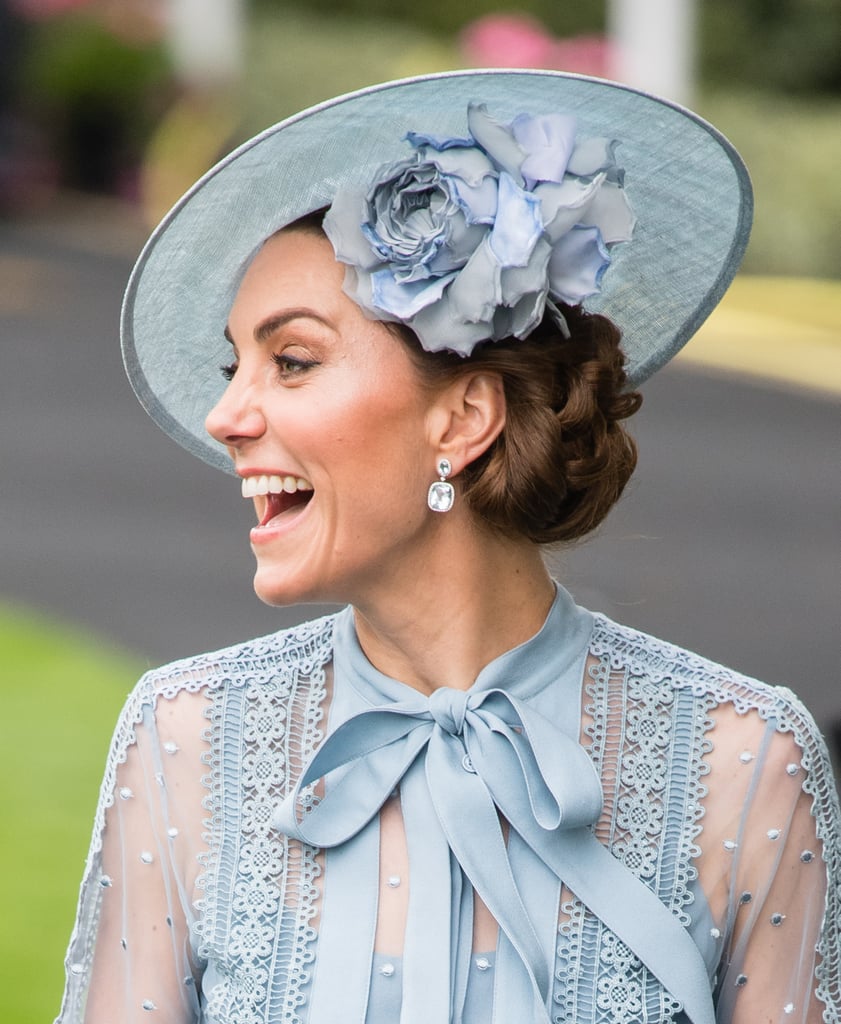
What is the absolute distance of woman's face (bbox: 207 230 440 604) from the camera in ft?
7.28

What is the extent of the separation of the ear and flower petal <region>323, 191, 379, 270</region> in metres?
0.20

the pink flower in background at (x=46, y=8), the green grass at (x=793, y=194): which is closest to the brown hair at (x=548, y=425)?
the green grass at (x=793, y=194)

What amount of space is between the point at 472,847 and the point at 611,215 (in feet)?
2.66

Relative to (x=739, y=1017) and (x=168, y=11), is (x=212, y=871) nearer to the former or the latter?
(x=739, y=1017)

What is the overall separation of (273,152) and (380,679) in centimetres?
70

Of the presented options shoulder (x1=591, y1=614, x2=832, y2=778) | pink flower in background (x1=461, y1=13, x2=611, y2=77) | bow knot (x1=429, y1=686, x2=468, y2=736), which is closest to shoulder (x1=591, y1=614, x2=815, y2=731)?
shoulder (x1=591, y1=614, x2=832, y2=778)

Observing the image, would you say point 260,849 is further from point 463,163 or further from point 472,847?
point 463,163

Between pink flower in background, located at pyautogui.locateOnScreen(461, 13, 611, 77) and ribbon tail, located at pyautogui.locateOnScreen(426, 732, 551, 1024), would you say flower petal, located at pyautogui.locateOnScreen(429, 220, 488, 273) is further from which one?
pink flower in background, located at pyautogui.locateOnScreen(461, 13, 611, 77)

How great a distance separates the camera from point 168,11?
2241 centimetres

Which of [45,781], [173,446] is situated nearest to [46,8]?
[173,446]

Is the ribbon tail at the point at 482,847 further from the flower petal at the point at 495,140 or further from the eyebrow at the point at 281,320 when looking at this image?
the flower petal at the point at 495,140

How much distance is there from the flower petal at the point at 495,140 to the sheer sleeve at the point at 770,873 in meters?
0.79

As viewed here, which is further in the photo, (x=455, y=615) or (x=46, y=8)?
(x=46, y=8)

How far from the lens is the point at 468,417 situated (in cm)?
231
